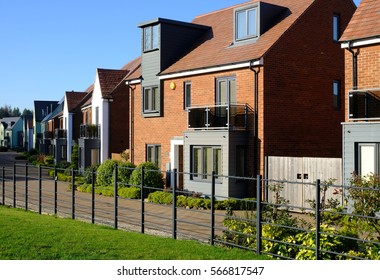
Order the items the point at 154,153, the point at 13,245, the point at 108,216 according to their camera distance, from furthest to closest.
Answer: the point at 154,153 < the point at 108,216 < the point at 13,245

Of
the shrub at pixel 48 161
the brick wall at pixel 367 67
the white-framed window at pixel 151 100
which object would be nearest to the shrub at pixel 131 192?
the white-framed window at pixel 151 100

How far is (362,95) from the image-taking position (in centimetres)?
1673

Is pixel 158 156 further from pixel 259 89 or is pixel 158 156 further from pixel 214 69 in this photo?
pixel 259 89

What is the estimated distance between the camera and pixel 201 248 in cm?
942

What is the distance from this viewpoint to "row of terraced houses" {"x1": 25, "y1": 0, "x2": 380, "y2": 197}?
57.0 feet

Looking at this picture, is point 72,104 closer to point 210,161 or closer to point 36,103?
point 210,161

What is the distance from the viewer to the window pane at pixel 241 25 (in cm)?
2350

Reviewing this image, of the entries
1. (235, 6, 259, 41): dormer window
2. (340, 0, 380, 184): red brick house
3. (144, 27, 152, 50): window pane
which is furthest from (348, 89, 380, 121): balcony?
(144, 27, 152, 50): window pane

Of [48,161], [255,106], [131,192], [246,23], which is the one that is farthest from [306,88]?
[48,161]

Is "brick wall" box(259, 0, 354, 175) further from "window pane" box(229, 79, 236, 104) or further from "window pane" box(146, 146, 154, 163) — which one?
"window pane" box(146, 146, 154, 163)

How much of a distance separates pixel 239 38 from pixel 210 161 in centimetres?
588

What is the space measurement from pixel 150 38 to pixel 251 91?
27.4ft

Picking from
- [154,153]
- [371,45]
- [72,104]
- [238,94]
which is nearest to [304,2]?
[238,94]

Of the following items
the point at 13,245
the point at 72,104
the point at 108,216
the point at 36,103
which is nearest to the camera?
the point at 13,245
